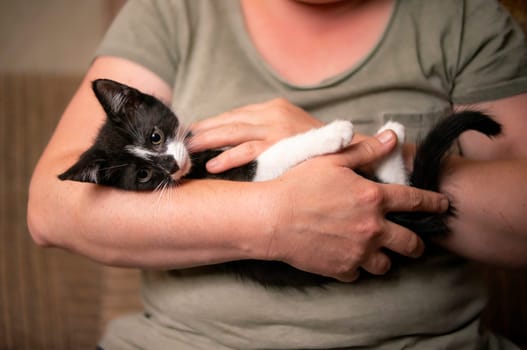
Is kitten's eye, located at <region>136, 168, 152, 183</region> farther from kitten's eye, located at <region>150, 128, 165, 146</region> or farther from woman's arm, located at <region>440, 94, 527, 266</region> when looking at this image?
woman's arm, located at <region>440, 94, 527, 266</region>

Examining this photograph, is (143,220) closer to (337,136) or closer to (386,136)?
(337,136)

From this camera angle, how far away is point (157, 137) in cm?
102

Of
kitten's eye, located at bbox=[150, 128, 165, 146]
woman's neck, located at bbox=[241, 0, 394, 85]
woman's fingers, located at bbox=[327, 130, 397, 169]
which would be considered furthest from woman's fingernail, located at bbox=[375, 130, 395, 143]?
kitten's eye, located at bbox=[150, 128, 165, 146]

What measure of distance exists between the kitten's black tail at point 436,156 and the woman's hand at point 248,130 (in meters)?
0.25

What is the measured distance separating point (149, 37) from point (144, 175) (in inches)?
14.1

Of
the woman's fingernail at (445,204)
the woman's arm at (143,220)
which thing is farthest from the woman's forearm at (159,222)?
the woman's fingernail at (445,204)

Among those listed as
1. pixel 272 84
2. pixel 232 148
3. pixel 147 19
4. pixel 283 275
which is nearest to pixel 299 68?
pixel 272 84

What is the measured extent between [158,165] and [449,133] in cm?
62

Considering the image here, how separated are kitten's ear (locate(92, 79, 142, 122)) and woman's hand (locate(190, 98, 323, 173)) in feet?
0.53

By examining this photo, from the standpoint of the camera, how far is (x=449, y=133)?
3.16 feet

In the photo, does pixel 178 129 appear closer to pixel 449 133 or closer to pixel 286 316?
pixel 286 316

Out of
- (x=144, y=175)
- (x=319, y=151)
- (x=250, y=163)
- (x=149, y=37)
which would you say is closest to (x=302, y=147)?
(x=319, y=151)

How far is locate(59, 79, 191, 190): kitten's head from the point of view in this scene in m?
0.91

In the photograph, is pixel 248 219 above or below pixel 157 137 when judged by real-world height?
below
